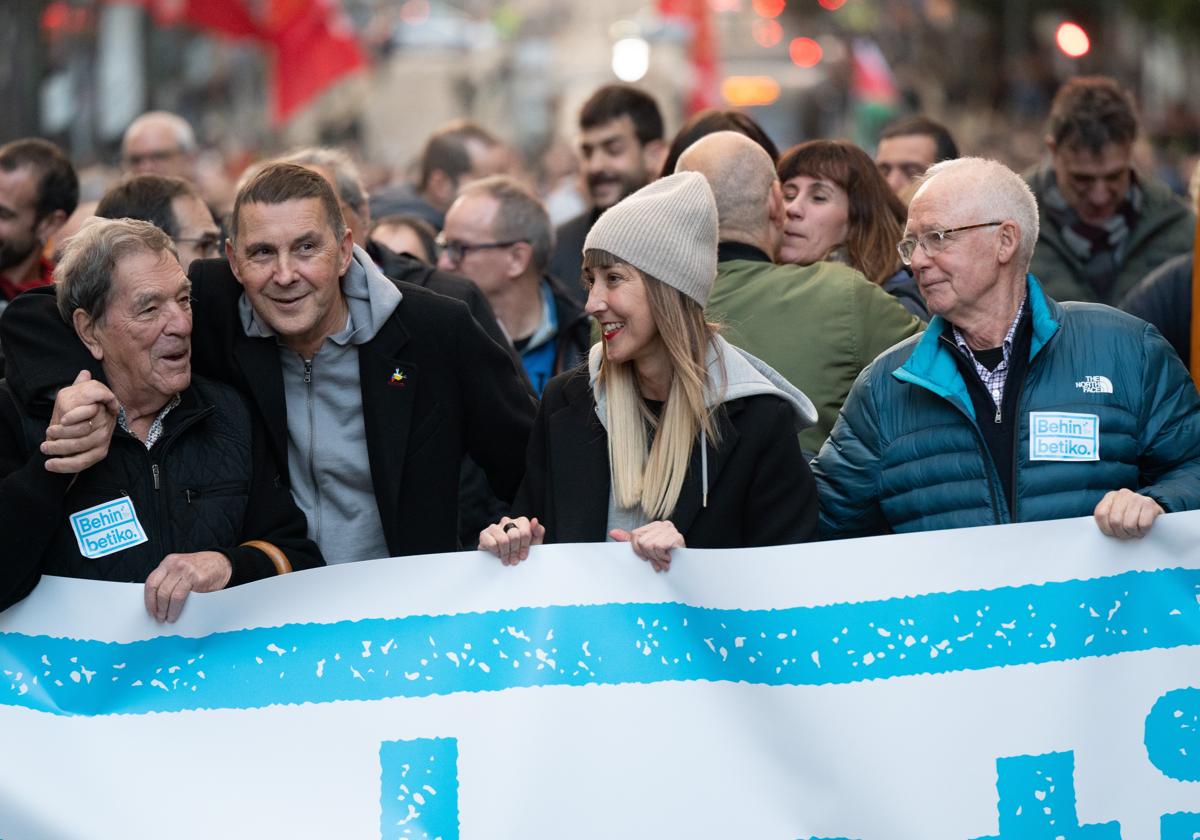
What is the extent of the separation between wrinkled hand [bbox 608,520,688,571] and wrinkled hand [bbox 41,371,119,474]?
53.5 inches

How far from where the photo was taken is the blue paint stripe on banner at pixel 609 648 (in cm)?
495

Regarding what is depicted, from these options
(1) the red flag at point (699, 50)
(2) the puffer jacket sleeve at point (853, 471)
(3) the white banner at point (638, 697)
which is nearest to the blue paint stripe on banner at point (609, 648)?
(3) the white banner at point (638, 697)

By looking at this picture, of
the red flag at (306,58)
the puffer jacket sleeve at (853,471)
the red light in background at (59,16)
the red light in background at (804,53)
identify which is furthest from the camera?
the red light in background at (804,53)

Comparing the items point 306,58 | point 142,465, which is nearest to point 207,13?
point 306,58

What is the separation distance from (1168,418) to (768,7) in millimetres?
55329

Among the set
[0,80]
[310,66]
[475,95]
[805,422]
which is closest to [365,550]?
[805,422]

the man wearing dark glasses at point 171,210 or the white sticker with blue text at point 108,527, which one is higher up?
the man wearing dark glasses at point 171,210

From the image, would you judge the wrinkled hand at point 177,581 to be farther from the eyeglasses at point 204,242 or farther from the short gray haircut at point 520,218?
the short gray haircut at point 520,218

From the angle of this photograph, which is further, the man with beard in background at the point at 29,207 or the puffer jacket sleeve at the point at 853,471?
the man with beard in background at the point at 29,207

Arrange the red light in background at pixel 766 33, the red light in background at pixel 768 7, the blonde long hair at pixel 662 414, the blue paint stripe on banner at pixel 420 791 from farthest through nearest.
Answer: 1. the red light in background at pixel 768 7
2. the red light in background at pixel 766 33
3. the blonde long hair at pixel 662 414
4. the blue paint stripe on banner at pixel 420 791

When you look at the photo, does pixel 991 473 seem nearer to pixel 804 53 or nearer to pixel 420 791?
pixel 420 791

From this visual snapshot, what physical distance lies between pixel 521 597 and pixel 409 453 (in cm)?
84

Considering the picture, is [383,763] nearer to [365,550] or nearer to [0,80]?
[365,550]

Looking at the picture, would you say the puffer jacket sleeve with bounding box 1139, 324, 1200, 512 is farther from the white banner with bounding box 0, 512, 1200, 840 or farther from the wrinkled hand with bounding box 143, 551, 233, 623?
the wrinkled hand with bounding box 143, 551, 233, 623
